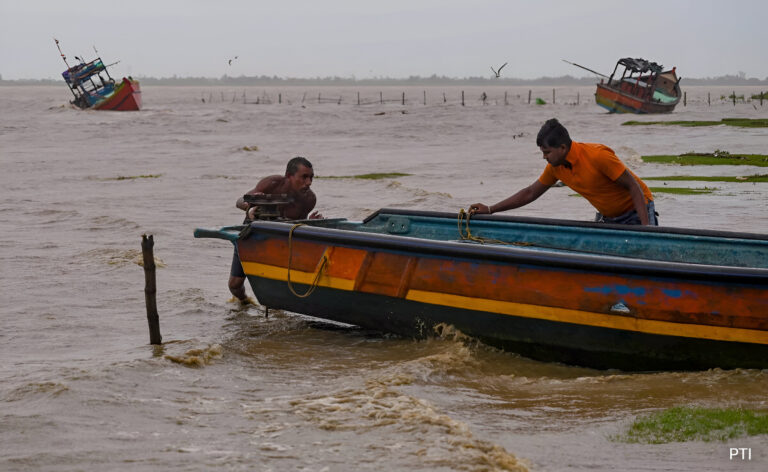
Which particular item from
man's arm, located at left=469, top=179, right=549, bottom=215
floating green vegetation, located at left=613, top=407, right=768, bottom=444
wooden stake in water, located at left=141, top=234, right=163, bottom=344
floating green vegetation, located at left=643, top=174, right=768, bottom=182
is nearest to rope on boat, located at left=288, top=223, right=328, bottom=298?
wooden stake in water, located at left=141, top=234, right=163, bottom=344

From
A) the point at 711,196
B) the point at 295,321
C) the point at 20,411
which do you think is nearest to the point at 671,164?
the point at 711,196

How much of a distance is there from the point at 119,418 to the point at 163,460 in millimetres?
828

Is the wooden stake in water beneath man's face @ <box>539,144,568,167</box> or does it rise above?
beneath

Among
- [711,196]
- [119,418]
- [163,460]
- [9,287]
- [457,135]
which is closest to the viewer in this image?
[163,460]

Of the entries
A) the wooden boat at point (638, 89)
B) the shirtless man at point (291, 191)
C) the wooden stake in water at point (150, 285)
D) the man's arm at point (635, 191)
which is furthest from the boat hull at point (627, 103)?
the wooden stake in water at point (150, 285)

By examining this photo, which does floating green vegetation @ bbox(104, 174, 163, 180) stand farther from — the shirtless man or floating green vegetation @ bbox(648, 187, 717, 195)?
the shirtless man

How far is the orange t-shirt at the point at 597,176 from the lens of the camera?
7.04 metres

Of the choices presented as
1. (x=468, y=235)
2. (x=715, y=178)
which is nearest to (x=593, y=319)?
(x=468, y=235)

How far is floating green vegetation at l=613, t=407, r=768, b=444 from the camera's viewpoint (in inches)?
198

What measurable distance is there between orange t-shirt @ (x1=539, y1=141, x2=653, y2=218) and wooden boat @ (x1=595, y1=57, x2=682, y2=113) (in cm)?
4083

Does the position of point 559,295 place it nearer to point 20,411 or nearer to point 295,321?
point 295,321

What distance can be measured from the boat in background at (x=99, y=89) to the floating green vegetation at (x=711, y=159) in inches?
1484

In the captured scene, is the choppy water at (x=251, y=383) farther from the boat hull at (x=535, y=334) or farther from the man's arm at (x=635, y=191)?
the man's arm at (x=635, y=191)

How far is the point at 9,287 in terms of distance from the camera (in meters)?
9.62
